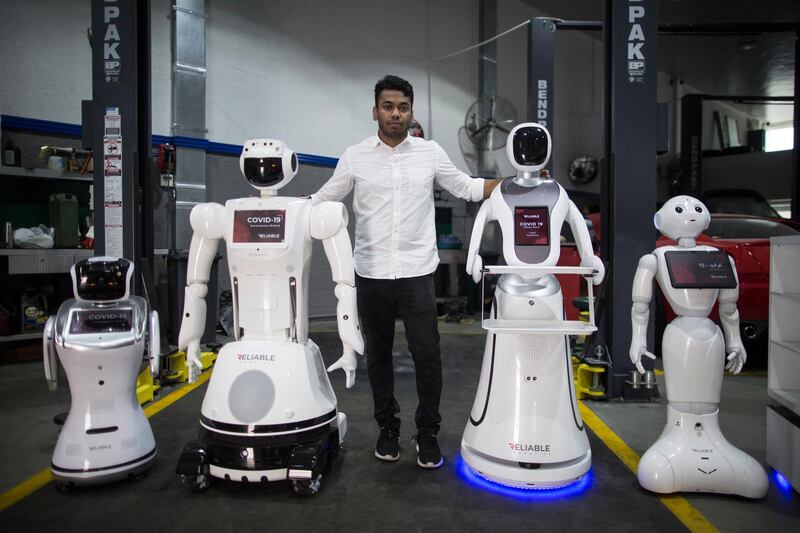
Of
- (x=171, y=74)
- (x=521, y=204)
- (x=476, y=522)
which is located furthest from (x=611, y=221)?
(x=171, y=74)

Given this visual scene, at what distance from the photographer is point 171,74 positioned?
20.2ft

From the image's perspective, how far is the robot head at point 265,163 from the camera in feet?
8.36

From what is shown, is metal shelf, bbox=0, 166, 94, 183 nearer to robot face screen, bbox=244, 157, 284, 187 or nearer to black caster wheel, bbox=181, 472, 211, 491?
robot face screen, bbox=244, 157, 284, 187

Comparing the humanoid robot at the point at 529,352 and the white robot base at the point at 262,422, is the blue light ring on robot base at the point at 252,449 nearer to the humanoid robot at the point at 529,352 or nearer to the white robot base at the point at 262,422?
the white robot base at the point at 262,422

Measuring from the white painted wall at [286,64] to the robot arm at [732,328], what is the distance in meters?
5.81

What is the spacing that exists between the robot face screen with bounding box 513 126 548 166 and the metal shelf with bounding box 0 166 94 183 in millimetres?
4465

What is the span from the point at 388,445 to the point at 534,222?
4.31 ft

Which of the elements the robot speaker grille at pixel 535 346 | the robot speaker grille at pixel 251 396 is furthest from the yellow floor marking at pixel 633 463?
the robot speaker grille at pixel 251 396

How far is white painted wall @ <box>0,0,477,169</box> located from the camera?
5.48 m

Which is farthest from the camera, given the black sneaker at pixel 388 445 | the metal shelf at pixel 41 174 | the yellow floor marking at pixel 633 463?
the metal shelf at pixel 41 174

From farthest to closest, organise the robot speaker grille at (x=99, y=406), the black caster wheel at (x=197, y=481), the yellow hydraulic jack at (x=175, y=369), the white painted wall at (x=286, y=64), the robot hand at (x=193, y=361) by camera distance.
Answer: the white painted wall at (x=286, y=64)
the yellow hydraulic jack at (x=175, y=369)
the robot hand at (x=193, y=361)
the robot speaker grille at (x=99, y=406)
the black caster wheel at (x=197, y=481)

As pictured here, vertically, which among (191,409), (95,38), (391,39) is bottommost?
(191,409)

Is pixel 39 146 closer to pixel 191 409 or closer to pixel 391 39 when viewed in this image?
pixel 191 409

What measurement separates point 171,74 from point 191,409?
4.20 m
